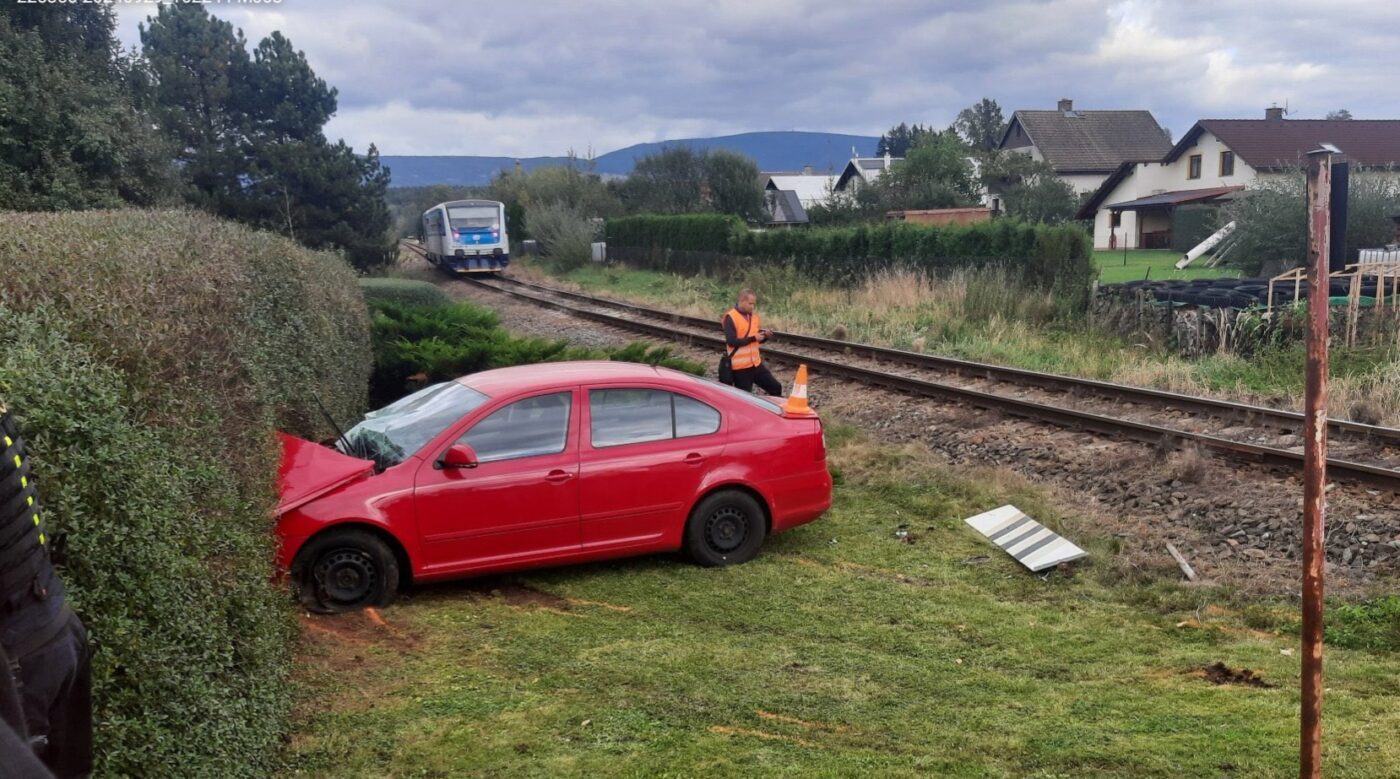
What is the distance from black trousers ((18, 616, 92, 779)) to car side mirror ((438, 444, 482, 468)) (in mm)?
4033

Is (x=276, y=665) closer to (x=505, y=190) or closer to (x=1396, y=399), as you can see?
(x=1396, y=399)

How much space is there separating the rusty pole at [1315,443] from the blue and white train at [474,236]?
40589 mm

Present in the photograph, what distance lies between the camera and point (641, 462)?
7215 millimetres

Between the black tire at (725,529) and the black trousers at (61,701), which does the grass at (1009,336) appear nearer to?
the black tire at (725,529)

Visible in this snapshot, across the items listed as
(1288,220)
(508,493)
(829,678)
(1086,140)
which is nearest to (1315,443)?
(829,678)

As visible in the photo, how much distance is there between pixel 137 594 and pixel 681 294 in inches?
1145

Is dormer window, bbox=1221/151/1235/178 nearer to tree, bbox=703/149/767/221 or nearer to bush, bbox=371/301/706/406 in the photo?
tree, bbox=703/149/767/221

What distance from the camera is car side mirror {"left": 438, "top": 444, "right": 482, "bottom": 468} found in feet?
21.9

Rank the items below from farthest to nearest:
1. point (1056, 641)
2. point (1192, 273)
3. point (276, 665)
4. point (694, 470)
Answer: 1. point (1192, 273)
2. point (694, 470)
3. point (1056, 641)
4. point (276, 665)

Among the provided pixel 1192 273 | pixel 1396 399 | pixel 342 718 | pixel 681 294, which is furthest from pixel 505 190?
pixel 342 718

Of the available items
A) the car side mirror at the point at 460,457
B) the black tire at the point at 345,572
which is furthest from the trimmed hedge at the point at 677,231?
the black tire at the point at 345,572

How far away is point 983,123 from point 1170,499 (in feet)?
406

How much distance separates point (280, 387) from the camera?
743 cm

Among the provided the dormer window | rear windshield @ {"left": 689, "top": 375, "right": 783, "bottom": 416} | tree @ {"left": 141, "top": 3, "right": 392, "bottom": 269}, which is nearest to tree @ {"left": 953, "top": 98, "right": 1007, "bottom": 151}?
the dormer window
